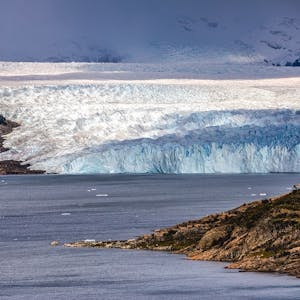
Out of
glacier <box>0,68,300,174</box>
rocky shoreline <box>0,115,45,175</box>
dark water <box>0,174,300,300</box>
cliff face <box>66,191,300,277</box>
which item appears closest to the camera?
dark water <box>0,174,300,300</box>

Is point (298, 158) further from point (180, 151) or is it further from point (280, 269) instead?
point (280, 269)

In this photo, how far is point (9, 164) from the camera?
8600cm

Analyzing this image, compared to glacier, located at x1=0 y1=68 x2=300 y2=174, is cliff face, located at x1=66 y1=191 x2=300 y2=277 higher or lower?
lower

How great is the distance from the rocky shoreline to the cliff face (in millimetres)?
51558

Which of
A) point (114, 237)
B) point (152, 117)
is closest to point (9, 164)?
point (152, 117)

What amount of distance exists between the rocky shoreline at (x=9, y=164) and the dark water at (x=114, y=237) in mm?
3003

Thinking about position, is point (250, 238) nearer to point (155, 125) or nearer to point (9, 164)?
point (155, 125)

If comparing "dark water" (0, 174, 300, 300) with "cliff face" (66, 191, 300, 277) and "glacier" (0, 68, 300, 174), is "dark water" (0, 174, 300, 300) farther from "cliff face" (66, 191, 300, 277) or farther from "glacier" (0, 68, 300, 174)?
"glacier" (0, 68, 300, 174)

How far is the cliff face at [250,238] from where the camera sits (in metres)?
25.9

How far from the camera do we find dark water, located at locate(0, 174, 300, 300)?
24.5 m

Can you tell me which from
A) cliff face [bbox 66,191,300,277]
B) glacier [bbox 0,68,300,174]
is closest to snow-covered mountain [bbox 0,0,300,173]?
glacier [bbox 0,68,300,174]

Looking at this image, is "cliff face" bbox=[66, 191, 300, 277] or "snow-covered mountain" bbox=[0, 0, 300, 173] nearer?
"cliff face" bbox=[66, 191, 300, 277]

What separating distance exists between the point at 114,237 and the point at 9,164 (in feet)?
164

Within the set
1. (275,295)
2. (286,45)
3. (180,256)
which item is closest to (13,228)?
(180,256)
